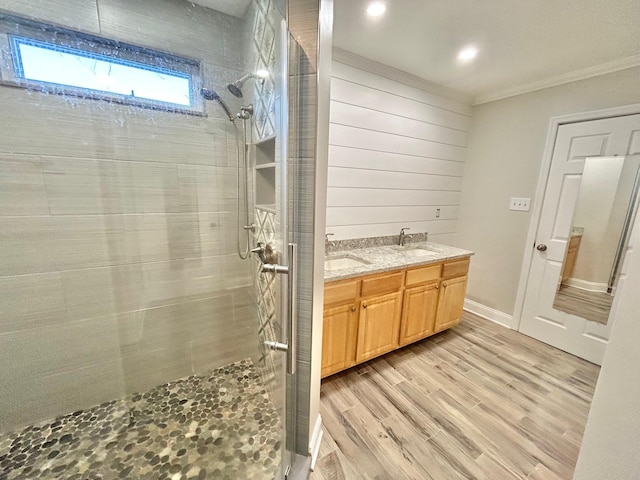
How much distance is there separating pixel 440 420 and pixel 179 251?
1.94 meters

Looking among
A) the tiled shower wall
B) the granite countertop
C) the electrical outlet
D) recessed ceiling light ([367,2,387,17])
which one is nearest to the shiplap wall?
the granite countertop

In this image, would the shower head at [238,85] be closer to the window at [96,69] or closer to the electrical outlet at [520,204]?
the window at [96,69]

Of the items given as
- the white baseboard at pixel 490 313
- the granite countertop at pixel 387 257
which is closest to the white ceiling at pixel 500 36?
the granite countertop at pixel 387 257

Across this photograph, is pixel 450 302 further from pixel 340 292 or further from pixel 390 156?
pixel 390 156

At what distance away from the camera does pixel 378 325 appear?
1933mm

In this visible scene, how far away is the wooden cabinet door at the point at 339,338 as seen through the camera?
1688mm

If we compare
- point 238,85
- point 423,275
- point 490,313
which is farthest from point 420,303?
point 238,85

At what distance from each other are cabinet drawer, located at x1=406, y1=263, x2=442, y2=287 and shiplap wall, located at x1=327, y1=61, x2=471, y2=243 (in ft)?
1.86

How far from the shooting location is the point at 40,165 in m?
1.21

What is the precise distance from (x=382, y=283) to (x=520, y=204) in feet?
6.03

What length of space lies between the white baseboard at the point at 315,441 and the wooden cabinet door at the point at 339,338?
1.13 feet

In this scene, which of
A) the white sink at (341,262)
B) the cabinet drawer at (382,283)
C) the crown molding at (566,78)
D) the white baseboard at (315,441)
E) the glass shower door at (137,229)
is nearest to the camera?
the glass shower door at (137,229)

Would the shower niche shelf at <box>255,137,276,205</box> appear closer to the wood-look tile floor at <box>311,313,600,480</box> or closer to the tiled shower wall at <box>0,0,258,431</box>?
the tiled shower wall at <box>0,0,258,431</box>

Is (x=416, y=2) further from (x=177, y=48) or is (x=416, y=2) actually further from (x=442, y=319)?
(x=442, y=319)
